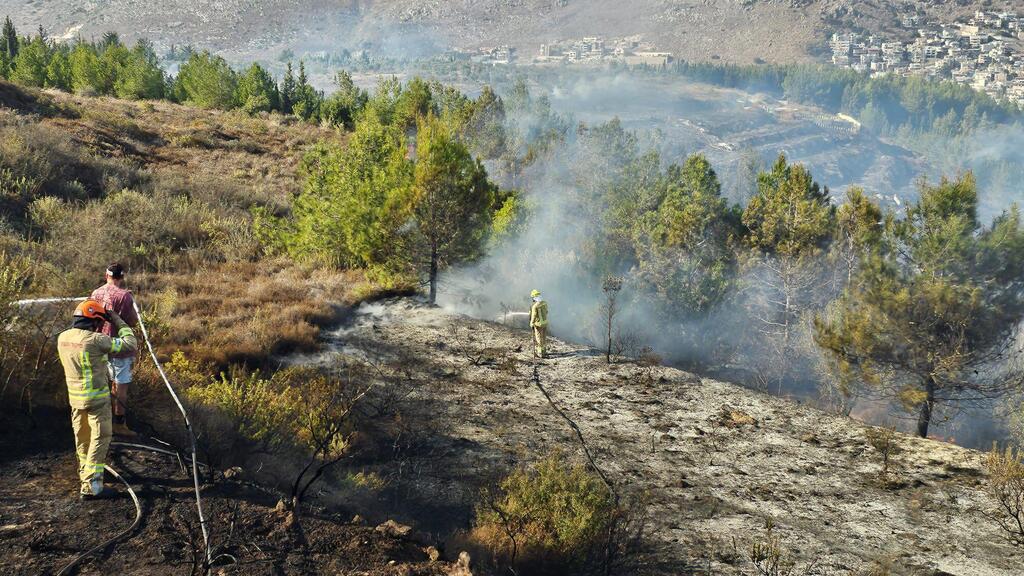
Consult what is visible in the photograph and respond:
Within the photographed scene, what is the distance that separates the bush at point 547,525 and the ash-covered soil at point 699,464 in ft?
1.74

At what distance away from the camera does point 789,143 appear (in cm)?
17800

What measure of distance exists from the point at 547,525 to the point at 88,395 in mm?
4220

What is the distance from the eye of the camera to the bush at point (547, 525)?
6.25 metres

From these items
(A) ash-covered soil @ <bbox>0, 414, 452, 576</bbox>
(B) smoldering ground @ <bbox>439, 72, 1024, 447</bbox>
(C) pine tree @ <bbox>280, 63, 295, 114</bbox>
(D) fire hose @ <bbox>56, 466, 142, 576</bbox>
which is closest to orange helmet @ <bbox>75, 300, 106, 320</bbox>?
(D) fire hose @ <bbox>56, 466, 142, 576</bbox>

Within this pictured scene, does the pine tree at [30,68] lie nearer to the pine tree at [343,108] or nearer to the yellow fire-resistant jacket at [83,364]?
the pine tree at [343,108]

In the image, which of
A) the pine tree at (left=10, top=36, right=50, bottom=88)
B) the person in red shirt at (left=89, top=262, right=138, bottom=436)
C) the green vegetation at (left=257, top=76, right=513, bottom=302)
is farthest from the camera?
the pine tree at (left=10, top=36, right=50, bottom=88)

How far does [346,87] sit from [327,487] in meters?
50.0

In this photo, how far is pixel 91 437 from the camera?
5.22m

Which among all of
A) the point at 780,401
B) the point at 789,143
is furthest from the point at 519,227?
the point at 789,143

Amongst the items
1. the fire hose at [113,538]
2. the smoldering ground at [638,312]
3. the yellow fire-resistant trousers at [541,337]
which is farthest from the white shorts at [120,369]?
the smoldering ground at [638,312]

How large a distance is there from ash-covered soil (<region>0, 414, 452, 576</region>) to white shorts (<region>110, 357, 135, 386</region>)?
0.73 m

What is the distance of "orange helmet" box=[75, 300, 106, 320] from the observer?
17.6 ft

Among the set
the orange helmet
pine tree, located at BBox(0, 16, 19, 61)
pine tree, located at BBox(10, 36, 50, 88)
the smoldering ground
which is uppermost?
pine tree, located at BBox(0, 16, 19, 61)

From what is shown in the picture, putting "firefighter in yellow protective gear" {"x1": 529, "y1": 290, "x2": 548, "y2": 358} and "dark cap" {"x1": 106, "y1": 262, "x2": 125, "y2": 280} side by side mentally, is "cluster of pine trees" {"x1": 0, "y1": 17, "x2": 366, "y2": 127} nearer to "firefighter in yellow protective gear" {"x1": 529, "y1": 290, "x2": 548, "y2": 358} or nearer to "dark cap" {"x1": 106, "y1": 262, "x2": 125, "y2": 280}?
"firefighter in yellow protective gear" {"x1": 529, "y1": 290, "x2": 548, "y2": 358}
